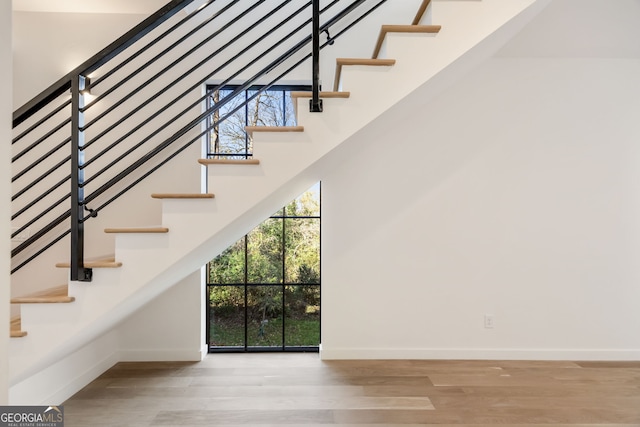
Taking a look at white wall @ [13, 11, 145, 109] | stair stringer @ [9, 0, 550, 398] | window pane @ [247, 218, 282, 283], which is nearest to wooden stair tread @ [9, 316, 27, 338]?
stair stringer @ [9, 0, 550, 398]

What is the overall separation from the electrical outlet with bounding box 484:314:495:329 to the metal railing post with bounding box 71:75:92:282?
10.1 feet

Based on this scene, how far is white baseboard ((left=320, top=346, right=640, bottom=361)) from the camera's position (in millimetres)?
3717

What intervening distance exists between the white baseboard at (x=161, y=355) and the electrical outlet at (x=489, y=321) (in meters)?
2.45

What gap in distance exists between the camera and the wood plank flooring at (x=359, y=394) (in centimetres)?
257

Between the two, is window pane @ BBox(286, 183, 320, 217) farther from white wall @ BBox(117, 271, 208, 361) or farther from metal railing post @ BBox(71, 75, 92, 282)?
metal railing post @ BBox(71, 75, 92, 282)

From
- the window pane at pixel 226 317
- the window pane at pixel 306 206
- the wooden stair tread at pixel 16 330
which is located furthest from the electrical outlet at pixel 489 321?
the wooden stair tread at pixel 16 330

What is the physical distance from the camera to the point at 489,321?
12.3 feet

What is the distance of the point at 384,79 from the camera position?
2330 millimetres

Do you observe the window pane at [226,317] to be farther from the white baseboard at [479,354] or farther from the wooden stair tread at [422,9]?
the wooden stair tread at [422,9]

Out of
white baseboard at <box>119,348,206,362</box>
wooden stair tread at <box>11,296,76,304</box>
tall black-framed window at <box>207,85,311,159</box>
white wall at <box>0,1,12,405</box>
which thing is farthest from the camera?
tall black-framed window at <box>207,85,311,159</box>

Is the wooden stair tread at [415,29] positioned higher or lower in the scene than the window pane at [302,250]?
higher

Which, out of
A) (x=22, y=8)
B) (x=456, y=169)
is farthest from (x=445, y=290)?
(x=22, y=8)

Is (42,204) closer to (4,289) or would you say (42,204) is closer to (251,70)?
(251,70)

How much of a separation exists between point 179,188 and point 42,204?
42.7 inches
